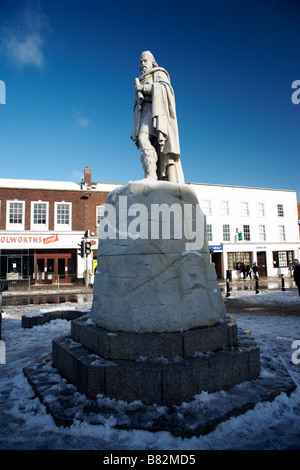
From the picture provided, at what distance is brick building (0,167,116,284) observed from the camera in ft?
74.6

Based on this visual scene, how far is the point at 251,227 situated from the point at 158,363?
3057cm

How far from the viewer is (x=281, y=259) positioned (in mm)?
31719

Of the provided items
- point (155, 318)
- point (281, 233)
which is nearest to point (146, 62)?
point (155, 318)

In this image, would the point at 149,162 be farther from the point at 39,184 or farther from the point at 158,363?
the point at 39,184

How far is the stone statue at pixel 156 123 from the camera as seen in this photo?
462cm

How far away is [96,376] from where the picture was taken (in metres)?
2.84

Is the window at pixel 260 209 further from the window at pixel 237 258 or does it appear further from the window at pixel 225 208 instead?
the window at pixel 237 258

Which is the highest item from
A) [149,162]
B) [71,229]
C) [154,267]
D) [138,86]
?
[138,86]

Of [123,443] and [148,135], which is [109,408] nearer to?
[123,443]

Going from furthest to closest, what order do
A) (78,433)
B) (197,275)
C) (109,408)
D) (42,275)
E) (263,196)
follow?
1. (263,196)
2. (42,275)
3. (197,275)
4. (109,408)
5. (78,433)

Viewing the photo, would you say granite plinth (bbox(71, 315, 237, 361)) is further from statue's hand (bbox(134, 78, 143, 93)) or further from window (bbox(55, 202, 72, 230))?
window (bbox(55, 202, 72, 230))

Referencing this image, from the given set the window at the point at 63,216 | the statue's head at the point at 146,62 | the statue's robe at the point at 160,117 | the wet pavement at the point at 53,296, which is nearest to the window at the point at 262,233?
the wet pavement at the point at 53,296

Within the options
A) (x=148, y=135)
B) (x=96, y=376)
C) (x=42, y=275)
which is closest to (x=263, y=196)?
(x=42, y=275)
